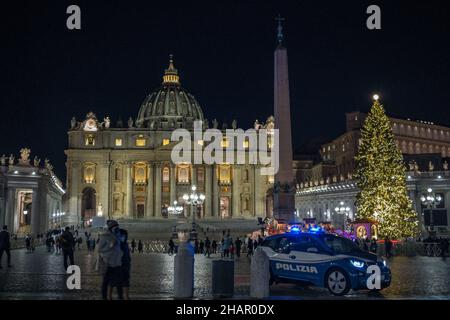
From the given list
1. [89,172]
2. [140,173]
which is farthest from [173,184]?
[89,172]

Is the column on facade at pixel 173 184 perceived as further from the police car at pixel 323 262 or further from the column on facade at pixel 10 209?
the police car at pixel 323 262

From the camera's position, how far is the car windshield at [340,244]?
12580 mm

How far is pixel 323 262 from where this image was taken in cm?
1212

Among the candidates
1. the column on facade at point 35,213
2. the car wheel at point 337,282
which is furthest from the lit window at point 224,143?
the car wheel at point 337,282

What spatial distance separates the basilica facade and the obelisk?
61318 mm

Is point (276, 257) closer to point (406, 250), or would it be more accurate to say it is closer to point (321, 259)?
point (321, 259)

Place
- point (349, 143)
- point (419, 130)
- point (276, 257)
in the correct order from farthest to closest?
point (419, 130)
point (349, 143)
point (276, 257)

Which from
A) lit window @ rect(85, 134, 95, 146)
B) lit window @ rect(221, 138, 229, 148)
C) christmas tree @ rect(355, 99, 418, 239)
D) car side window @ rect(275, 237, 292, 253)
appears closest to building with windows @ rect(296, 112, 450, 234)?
lit window @ rect(221, 138, 229, 148)

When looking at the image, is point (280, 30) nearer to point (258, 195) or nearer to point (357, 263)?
point (357, 263)

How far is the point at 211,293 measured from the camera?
11664mm

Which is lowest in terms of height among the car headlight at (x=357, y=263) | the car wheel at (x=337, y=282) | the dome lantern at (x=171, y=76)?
the car wheel at (x=337, y=282)

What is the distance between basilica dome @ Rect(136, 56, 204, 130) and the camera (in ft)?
365
